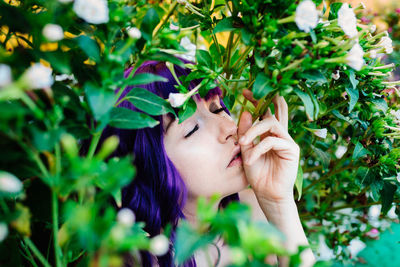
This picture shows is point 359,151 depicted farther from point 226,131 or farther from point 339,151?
point 339,151

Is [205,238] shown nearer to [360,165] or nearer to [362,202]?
[360,165]

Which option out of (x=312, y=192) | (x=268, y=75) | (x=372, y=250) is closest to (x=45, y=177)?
(x=268, y=75)

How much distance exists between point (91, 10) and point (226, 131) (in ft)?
1.54

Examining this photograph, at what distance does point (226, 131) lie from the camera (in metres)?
0.85

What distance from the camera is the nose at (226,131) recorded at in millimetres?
841

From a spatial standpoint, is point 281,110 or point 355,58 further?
point 281,110

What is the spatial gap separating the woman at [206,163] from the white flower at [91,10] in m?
0.39

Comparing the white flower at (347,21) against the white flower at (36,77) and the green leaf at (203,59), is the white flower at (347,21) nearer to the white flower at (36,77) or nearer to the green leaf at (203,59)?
the green leaf at (203,59)

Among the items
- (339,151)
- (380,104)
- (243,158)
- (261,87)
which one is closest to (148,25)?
(261,87)

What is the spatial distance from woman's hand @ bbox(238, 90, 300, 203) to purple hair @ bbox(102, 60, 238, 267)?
17cm

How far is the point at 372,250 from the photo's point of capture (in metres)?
1.43

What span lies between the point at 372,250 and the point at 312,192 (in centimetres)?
46

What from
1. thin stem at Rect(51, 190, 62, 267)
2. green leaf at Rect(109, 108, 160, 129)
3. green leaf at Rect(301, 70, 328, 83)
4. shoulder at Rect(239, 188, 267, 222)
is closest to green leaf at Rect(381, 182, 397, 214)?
shoulder at Rect(239, 188, 267, 222)

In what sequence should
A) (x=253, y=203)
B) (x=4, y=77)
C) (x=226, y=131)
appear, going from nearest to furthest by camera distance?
(x=4, y=77), (x=226, y=131), (x=253, y=203)
